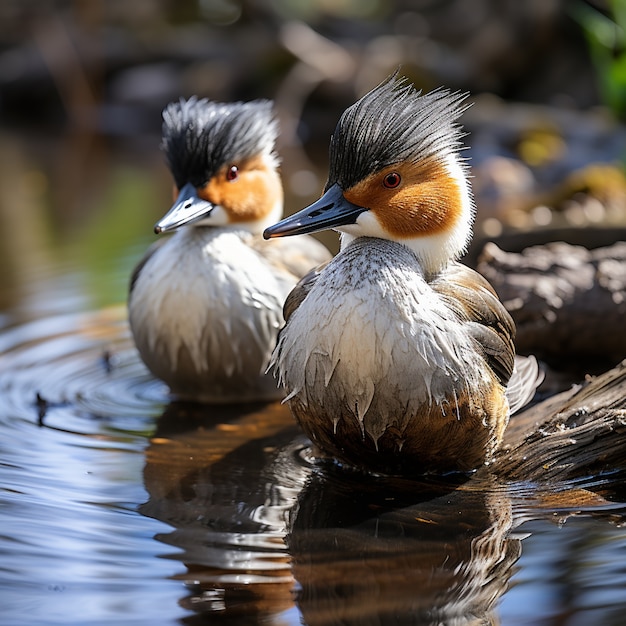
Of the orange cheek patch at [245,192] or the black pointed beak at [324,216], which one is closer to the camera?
the black pointed beak at [324,216]

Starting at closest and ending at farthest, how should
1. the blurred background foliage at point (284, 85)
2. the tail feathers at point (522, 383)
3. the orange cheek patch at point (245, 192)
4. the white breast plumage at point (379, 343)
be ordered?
the white breast plumage at point (379, 343) → the tail feathers at point (522, 383) → the orange cheek patch at point (245, 192) → the blurred background foliage at point (284, 85)

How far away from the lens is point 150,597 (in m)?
2.86

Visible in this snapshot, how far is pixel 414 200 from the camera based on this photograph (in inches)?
136

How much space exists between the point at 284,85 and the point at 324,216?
29.5 feet

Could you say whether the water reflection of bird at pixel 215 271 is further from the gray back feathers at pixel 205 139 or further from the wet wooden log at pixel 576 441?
the wet wooden log at pixel 576 441

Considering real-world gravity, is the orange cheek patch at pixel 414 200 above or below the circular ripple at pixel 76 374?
above

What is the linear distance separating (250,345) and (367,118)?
1.47 metres

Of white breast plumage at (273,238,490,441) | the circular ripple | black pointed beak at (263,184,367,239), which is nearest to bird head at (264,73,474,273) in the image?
black pointed beak at (263,184,367,239)

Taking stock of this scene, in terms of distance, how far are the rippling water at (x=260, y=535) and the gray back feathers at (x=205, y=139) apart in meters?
1.10

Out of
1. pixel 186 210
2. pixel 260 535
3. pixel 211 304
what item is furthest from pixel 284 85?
pixel 260 535

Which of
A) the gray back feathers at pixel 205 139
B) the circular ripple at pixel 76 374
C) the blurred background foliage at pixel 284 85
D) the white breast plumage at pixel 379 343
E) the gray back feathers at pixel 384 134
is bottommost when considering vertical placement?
the blurred background foliage at pixel 284 85

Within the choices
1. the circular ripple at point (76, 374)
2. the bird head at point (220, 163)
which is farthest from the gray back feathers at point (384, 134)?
the circular ripple at point (76, 374)

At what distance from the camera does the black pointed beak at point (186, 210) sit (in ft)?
14.5

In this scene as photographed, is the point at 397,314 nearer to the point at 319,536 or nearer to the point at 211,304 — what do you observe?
the point at 319,536
